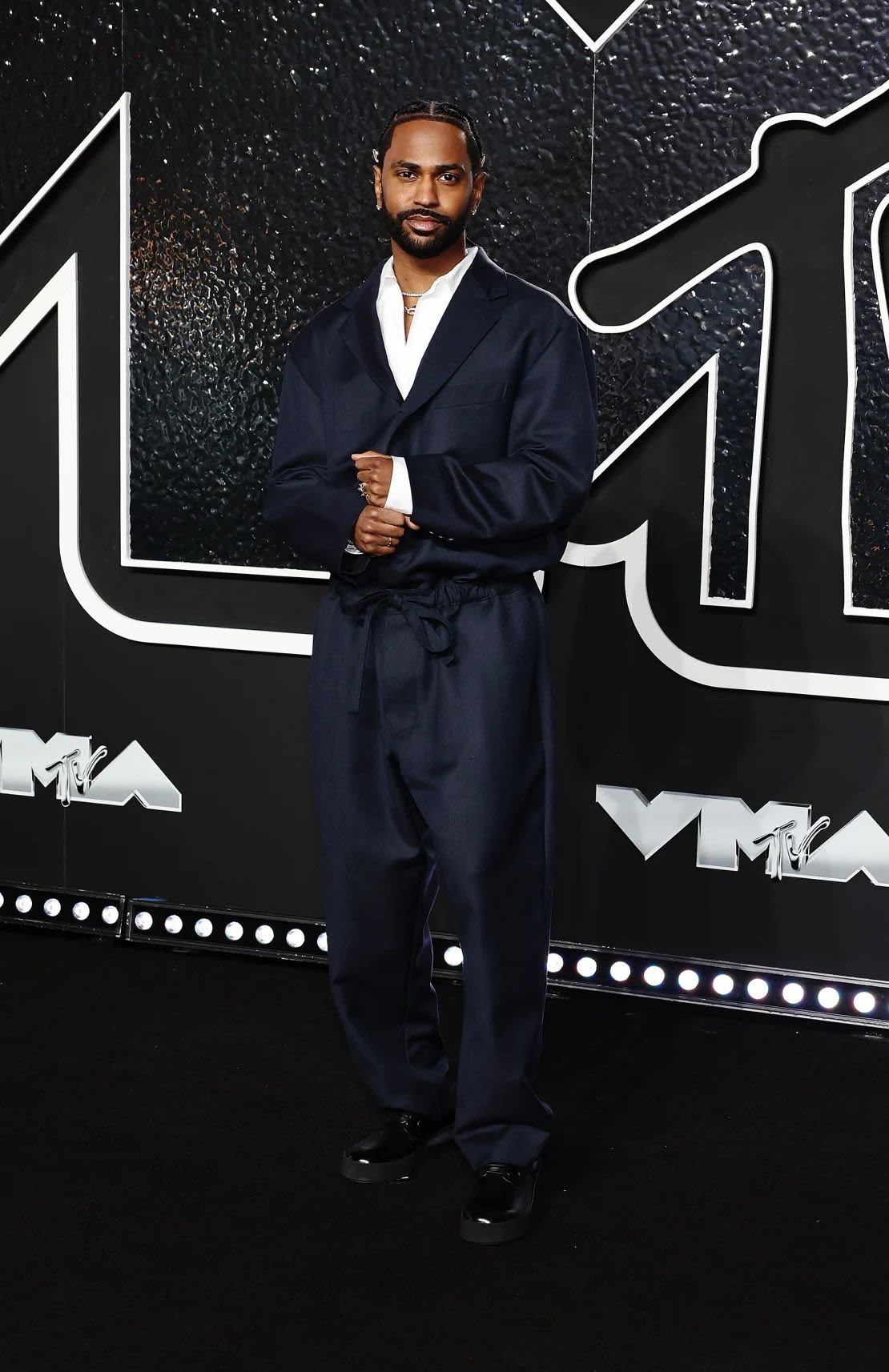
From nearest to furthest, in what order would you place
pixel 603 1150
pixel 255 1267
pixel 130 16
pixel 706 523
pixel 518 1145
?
1. pixel 255 1267
2. pixel 518 1145
3. pixel 603 1150
4. pixel 706 523
5. pixel 130 16

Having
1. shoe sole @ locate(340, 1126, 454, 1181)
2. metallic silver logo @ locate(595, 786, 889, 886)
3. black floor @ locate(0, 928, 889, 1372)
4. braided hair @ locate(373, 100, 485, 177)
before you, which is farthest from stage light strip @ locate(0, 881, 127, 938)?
braided hair @ locate(373, 100, 485, 177)

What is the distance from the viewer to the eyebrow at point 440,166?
2.07 metres

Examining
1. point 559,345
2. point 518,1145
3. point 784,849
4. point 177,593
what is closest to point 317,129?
point 177,593

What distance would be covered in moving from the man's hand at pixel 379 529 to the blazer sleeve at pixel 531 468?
3 cm

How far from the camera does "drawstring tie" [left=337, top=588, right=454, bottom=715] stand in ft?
6.89

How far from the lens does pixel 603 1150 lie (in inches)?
92.8

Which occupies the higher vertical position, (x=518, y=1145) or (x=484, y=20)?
(x=484, y=20)

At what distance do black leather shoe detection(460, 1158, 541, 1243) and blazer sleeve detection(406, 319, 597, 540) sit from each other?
0.86 m

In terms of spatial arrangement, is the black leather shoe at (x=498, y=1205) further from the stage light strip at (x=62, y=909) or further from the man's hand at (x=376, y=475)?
the stage light strip at (x=62, y=909)

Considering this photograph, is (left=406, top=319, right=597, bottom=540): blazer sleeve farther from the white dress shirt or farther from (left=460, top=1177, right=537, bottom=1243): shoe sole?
(left=460, top=1177, right=537, bottom=1243): shoe sole

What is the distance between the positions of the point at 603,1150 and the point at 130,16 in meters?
2.36

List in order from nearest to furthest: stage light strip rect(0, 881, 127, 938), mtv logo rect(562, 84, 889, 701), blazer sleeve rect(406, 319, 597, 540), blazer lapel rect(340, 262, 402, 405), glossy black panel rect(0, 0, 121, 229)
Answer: blazer sleeve rect(406, 319, 597, 540), blazer lapel rect(340, 262, 402, 405), mtv logo rect(562, 84, 889, 701), glossy black panel rect(0, 0, 121, 229), stage light strip rect(0, 881, 127, 938)

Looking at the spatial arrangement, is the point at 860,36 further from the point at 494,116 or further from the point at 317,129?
the point at 317,129

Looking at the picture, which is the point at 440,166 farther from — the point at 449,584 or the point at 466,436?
the point at 449,584
